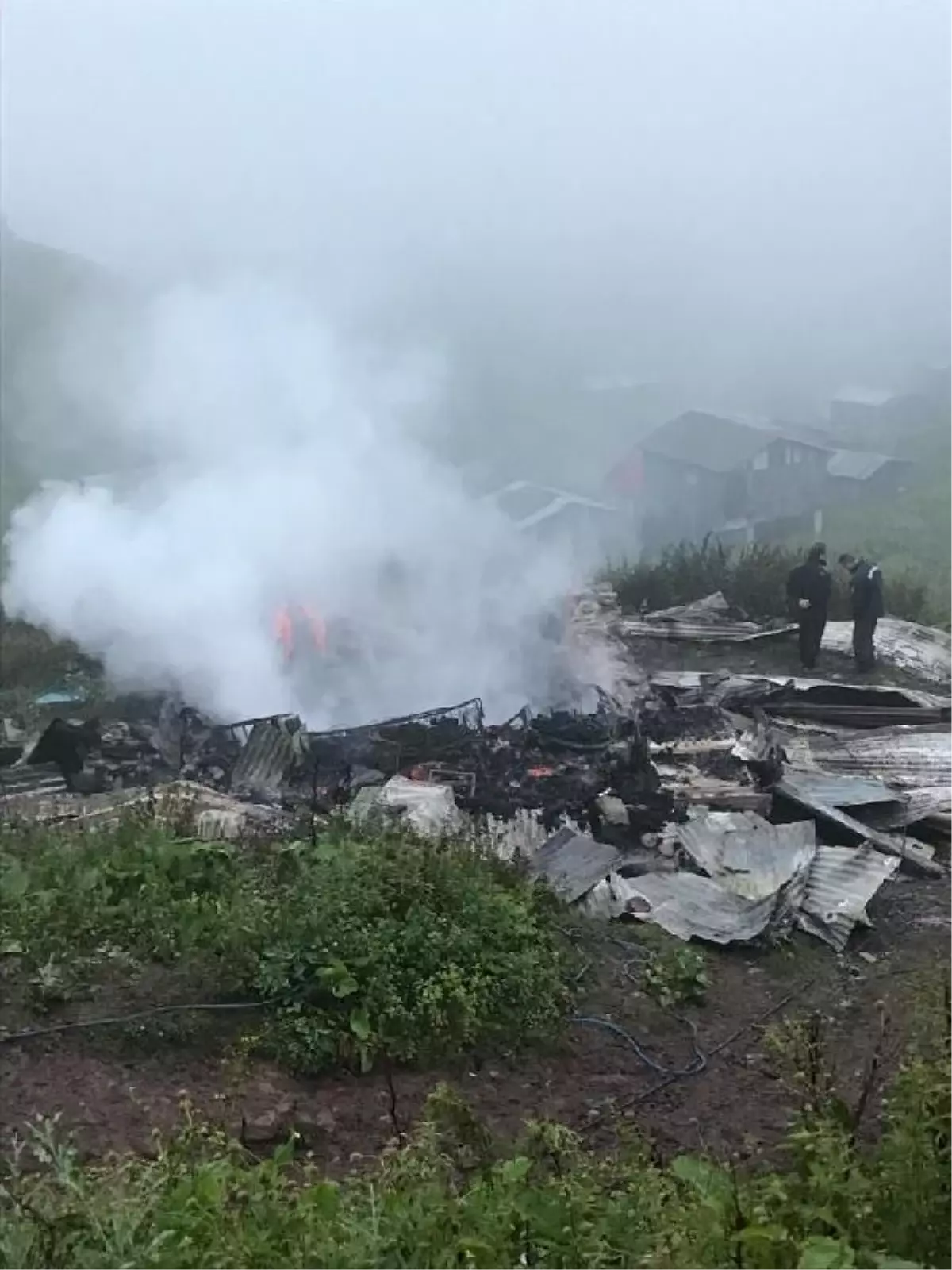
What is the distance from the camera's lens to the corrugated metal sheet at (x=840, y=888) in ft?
26.5

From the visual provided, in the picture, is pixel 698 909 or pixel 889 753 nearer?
pixel 698 909

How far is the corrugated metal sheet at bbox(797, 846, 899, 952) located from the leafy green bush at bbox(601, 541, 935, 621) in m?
10.4

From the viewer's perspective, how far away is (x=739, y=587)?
65.2 ft

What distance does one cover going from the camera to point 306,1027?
235 inches

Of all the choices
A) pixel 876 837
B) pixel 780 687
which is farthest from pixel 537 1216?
pixel 780 687

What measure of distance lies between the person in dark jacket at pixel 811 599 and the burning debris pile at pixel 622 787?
225 centimetres

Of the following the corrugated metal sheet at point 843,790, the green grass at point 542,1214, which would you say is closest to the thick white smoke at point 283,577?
the corrugated metal sheet at point 843,790

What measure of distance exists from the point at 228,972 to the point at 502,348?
2007 inches

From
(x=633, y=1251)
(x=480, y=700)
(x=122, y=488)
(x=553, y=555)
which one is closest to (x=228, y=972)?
(x=633, y=1251)

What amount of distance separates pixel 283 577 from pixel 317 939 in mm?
10193

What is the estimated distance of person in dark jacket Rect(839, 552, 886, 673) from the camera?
15.6m

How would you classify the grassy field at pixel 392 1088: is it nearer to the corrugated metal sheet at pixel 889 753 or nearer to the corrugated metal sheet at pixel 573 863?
the corrugated metal sheet at pixel 573 863

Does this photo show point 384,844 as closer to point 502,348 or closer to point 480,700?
point 480,700

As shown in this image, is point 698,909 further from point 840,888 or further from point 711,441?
point 711,441
